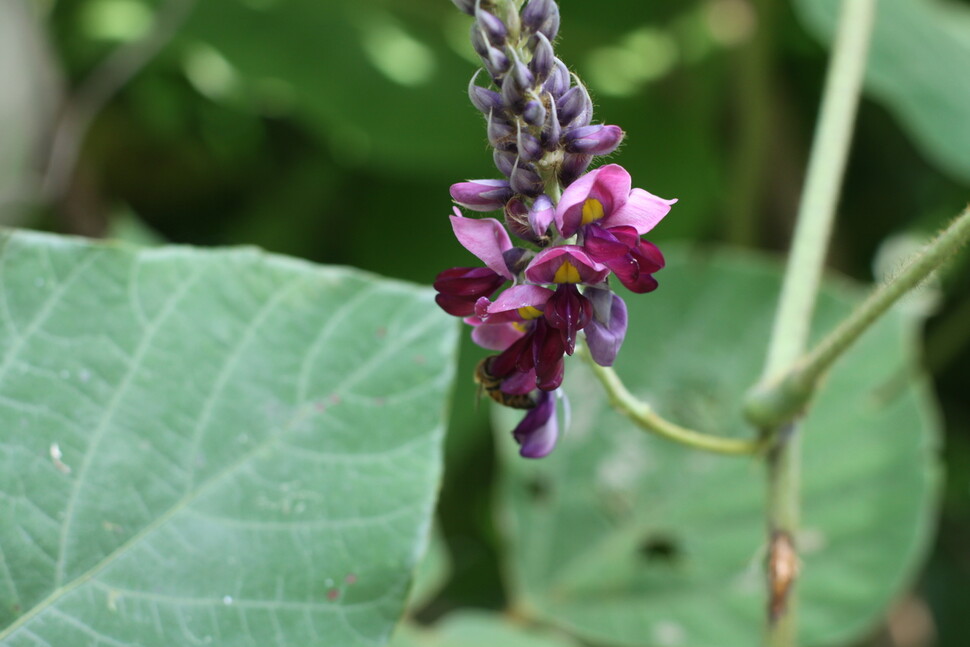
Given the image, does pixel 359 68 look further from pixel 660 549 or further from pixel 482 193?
pixel 482 193

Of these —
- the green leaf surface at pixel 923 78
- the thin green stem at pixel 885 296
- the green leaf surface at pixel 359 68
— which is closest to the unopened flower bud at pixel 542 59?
the thin green stem at pixel 885 296

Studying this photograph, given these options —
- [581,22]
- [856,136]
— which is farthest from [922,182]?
[581,22]

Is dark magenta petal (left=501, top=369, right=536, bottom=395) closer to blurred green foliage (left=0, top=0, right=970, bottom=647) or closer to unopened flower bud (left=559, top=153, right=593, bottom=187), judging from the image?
unopened flower bud (left=559, top=153, right=593, bottom=187)

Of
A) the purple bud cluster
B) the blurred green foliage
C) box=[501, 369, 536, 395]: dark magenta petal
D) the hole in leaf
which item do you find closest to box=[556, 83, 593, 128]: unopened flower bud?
the purple bud cluster

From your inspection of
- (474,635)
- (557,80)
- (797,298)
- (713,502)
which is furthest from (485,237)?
(713,502)

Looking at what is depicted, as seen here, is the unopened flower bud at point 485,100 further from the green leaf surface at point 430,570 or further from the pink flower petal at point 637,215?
the green leaf surface at point 430,570

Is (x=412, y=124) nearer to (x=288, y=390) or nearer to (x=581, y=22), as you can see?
(x=581, y=22)
